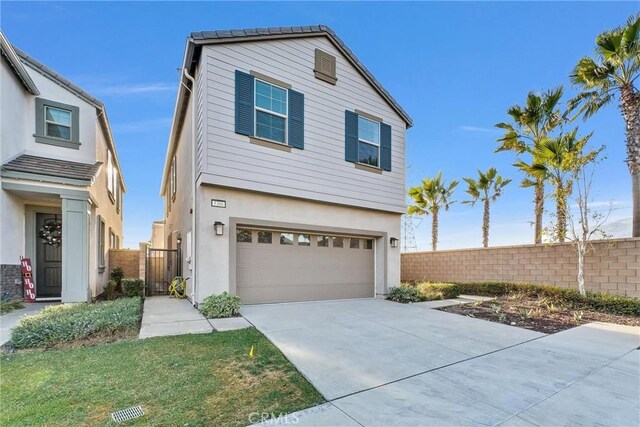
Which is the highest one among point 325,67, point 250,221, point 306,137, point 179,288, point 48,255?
point 325,67

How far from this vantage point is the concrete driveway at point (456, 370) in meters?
2.90

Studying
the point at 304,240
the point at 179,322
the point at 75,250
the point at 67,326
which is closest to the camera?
the point at 67,326

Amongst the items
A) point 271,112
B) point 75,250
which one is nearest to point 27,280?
point 75,250

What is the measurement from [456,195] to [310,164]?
40.5 feet

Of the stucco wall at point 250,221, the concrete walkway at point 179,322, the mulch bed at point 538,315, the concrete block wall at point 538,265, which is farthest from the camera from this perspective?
the concrete block wall at point 538,265

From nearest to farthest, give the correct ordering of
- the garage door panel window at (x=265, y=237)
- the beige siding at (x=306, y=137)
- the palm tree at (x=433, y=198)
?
the beige siding at (x=306, y=137) → the garage door panel window at (x=265, y=237) → the palm tree at (x=433, y=198)

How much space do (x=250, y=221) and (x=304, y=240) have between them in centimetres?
180

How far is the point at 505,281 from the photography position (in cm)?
1158

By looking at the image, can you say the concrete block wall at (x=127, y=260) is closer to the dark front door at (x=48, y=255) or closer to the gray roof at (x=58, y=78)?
the dark front door at (x=48, y=255)

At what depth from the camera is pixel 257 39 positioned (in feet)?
26.8

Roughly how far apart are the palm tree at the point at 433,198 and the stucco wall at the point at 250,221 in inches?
358

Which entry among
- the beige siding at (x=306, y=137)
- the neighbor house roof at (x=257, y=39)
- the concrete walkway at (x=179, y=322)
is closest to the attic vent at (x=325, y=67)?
the beige siding at (x=306, y=137)

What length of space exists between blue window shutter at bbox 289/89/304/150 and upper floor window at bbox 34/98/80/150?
6794 mm

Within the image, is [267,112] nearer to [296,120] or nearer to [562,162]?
[296,120]
